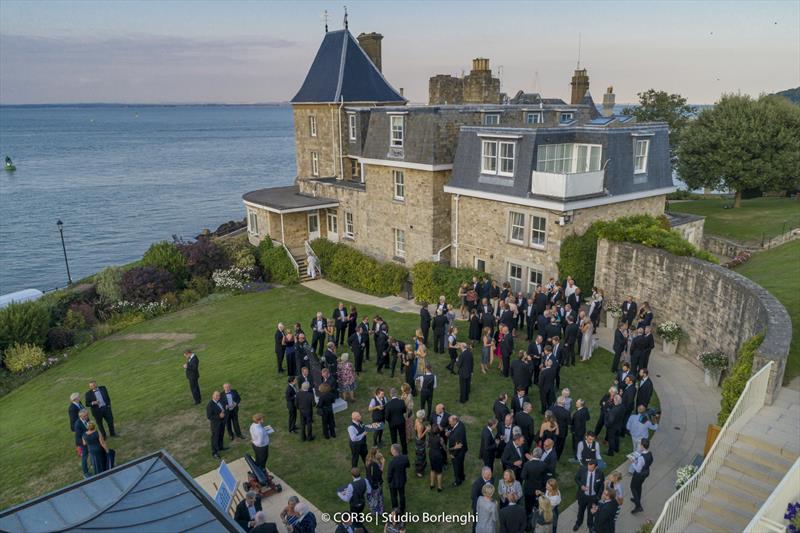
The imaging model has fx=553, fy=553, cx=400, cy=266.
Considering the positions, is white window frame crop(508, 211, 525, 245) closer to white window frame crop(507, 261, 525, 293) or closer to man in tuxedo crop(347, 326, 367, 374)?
white window frame crop(507, 261, 525, 293)

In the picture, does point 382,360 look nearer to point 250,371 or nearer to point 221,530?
point 250,371

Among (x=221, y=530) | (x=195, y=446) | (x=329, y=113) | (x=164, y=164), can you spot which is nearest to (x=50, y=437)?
(x=195, y=446)

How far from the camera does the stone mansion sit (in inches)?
842

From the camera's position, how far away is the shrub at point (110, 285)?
27.8m

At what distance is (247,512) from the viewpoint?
8.78m

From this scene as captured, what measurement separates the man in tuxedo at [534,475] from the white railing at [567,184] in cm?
1226

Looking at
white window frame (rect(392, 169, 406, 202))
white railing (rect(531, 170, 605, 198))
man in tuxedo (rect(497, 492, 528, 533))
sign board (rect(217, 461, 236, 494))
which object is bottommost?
sign board (rect(217, 461, 236, 494))

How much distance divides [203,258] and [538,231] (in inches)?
718

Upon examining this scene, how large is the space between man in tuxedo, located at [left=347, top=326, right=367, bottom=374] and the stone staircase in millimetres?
9429

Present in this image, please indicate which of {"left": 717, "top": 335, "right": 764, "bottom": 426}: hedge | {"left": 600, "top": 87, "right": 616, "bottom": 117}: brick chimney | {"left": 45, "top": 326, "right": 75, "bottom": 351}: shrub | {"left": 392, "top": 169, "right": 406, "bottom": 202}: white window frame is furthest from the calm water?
{"left": 717, "top": 335, "right": 764, "bottom": 426}: hedge

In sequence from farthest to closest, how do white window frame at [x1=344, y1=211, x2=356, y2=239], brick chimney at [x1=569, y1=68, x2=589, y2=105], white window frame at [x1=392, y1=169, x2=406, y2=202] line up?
brick chimney at [x1=569, y1=68, x2=589, y2=105]
white window frame at [x1=344, y1=211, x2=356, y2=239]
white window frame at [x1=392, y1=169, x2=406, y2=202]

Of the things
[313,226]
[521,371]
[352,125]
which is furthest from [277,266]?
[521,371]

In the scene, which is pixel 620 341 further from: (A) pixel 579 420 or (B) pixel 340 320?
(B) pixel 340 320

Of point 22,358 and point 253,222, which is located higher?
point 253,222
